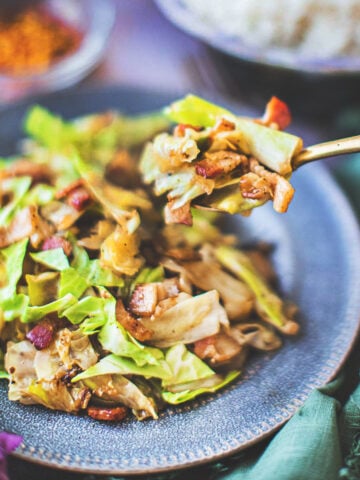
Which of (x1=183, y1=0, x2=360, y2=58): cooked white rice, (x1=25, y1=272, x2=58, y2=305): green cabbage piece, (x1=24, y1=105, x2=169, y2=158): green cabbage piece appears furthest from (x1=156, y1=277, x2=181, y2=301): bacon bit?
(x1=183, y1=0, x2=360, y2=58): cooked white rice

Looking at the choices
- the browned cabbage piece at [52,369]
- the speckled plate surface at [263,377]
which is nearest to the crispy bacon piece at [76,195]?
the browned cabbage piece at [52,369]

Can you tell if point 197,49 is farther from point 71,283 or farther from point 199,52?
point 71,283

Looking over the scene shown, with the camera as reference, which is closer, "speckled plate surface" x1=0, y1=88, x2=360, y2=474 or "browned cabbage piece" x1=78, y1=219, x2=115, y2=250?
"speckled plate surface" x1=0, y1=88, x2=360, y2=474

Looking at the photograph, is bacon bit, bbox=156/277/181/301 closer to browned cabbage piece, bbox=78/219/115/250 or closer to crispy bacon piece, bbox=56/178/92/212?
browned cabbage piece, bbox=78/219/115/250

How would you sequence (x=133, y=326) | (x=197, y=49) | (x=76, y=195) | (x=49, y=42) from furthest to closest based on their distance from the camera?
1. (x=197, y=49)
2. (x=49, y=42)
3. (x=76, y=195)
4. (x=133, y=326)

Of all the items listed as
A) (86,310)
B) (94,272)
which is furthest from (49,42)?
(86,310)

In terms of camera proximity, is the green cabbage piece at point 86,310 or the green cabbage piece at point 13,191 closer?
the green cabbage piece at point 86,310

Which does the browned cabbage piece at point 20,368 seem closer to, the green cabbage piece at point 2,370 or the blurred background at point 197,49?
the green cabbage piece at point 2,370
